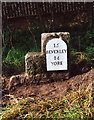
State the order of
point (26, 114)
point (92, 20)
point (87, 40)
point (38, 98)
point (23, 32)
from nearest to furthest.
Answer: point (26, 114) → point (38, 98) → point (87, 40) → point (23, 32) → point (92, 20)

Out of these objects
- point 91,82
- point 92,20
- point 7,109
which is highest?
point 92,20

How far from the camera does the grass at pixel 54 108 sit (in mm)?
2438

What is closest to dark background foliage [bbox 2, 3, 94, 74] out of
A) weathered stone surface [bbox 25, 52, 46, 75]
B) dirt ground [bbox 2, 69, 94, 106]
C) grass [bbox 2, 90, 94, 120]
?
weathered stone surface [bbox 25, 52, 46, 75]

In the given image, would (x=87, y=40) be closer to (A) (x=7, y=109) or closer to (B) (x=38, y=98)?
(B) (x=38, y=98)

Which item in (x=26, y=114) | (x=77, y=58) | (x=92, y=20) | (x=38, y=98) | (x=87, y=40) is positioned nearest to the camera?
(x=26, y=114)

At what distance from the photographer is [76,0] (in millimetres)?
5684

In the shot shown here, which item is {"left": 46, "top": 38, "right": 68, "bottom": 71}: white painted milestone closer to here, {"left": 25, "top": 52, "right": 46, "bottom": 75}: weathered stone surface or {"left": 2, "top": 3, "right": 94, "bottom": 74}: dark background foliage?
{"left": 25, "top": 52, "right": 46, "bottom": 75}: weathered stone surface

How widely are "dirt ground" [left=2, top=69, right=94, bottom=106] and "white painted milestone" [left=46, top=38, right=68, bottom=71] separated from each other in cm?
26

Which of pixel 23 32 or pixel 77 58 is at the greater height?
pixel 23 32

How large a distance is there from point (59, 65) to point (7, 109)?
3.78 feet

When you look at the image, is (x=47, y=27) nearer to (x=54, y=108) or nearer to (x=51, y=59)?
(x=51, y=59)

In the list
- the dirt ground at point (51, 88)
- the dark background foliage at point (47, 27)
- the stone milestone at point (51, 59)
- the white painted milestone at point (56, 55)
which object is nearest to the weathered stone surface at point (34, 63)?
the stone milestone at point (51, 59)

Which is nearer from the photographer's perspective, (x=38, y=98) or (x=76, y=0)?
(x=38, y=98)

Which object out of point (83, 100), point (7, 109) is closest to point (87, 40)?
point (83, 100)
